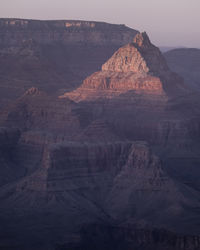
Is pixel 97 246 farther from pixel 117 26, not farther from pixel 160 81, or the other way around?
pixel 117 26

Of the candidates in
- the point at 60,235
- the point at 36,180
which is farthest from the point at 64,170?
the point at 60,235

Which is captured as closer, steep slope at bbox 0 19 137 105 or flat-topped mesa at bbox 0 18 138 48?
steep slope at bbox 0 19 137 105

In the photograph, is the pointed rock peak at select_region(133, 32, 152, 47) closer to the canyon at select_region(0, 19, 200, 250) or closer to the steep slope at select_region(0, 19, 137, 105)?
the canyon at select_region(0, 19, 200, 250)

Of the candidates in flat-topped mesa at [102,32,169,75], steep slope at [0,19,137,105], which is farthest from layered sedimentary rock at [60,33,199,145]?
steep slope at [0,19,137,105]

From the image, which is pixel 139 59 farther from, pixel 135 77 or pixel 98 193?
pixel 98 193

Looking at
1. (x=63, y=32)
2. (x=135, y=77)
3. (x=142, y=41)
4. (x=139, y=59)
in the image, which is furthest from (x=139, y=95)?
(x=63, y=32)

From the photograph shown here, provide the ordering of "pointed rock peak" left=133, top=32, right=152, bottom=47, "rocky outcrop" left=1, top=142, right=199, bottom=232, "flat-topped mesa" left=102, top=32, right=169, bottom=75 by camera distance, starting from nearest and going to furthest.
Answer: "rocky outcrop" left=1, top=142, right=199, bottom=232 → "flat-topped mesa" left=102, top=32, right=169, bottom=75 → "pointed rock peak" left=133, top=32, right=152, bottom=47
